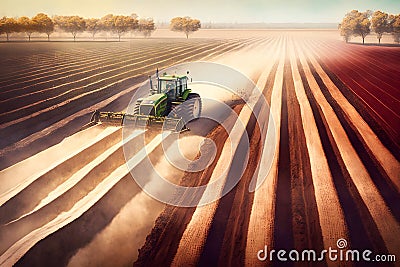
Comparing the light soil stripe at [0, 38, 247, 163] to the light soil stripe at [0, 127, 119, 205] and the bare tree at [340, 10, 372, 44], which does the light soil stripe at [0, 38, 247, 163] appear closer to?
the light soil stripe at [0, 127, 119, 205]

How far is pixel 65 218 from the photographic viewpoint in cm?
725

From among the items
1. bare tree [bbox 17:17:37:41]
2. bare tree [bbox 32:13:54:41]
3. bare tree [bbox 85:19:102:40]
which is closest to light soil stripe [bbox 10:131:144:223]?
bare tree [bbox 17:17:37:41]

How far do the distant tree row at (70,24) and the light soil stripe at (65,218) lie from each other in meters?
63.0

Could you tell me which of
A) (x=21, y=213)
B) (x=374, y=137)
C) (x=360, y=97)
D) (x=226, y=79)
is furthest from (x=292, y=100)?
(x=21, y=213)

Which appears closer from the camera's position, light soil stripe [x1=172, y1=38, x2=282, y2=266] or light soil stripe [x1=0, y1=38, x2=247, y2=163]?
light soil stripe [x1=172, y1=38, x2=282, y2=266]

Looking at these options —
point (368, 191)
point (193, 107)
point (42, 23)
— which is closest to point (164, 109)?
point (193, 107)

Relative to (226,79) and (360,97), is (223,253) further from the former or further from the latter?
(226,79)

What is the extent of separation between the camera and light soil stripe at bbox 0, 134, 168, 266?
20.0ft

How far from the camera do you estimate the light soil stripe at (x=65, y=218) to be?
6102 mm

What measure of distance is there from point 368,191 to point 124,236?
670cm

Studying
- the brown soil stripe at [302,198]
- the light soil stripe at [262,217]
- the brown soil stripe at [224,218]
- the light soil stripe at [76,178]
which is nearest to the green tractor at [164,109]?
the light soil stripe at [76,178]

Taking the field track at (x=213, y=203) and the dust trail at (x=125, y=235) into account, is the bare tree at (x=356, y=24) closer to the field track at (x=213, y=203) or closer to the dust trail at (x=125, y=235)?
the field track at (x=213, y=203)

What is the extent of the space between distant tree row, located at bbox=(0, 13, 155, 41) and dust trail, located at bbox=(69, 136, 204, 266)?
6450 cm

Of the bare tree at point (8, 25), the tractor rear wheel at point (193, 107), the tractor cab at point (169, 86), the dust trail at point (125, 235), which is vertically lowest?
the dust trail at point (125, 235)
